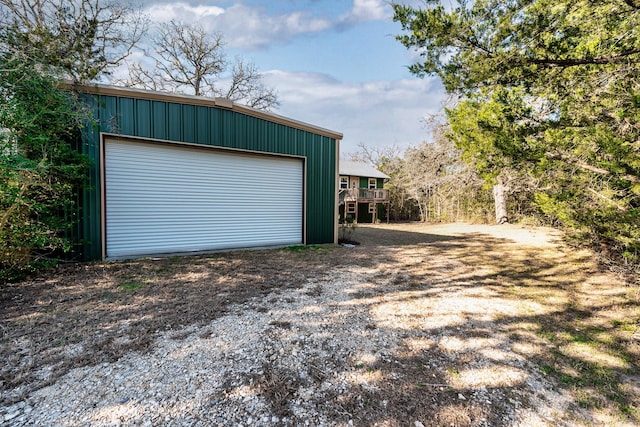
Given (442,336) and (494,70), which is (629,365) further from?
(494,70)

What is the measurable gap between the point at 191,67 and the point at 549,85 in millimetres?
16962

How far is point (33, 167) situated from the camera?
338 centimetres

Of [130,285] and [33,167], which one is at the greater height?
[33,167]

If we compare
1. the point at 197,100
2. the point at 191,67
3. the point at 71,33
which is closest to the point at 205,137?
the point at 197,100

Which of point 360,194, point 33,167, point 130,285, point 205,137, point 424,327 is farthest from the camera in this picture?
point 360,194

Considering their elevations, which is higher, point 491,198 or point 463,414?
point 491,198

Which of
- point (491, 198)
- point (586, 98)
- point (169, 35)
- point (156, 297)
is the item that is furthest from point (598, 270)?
point (169, 35)

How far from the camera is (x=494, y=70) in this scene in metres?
3.35

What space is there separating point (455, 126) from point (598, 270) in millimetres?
4249

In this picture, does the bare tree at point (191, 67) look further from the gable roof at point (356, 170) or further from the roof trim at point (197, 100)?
the roof trim at point (197, 100)

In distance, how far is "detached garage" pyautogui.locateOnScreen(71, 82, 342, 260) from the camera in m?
5.42

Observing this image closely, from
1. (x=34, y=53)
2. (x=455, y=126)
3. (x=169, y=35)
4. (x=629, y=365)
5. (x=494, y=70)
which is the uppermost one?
(x=169, y=35)

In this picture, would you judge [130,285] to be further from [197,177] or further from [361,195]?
[361,195]

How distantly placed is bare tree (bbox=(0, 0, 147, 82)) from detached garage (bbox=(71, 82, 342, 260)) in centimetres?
76
